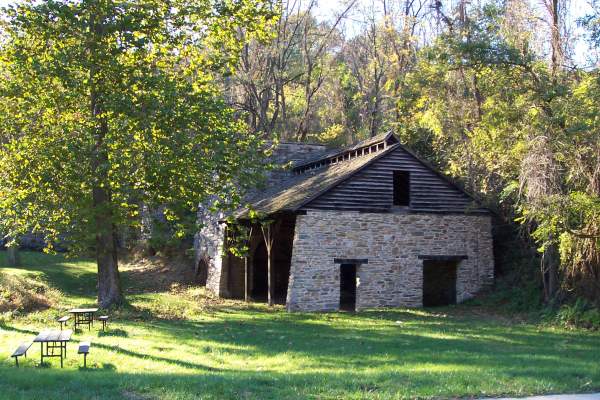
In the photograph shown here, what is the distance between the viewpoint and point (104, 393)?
699cm

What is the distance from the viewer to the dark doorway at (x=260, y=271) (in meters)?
25.8

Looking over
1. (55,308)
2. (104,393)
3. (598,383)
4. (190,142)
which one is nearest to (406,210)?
(190,142)

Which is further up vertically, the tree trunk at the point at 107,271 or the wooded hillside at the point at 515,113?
the wooded hillside at the point at 515,113

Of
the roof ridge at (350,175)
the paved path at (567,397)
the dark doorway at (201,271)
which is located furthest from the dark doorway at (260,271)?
the paved path at (567,397)

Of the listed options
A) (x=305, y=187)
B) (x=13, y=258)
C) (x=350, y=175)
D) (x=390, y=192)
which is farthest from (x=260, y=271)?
(x=13, y=258)

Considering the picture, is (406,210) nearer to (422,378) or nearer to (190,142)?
(190,142)

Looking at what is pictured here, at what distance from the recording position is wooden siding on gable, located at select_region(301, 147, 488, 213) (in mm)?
19562

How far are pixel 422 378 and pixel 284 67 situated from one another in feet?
94.0

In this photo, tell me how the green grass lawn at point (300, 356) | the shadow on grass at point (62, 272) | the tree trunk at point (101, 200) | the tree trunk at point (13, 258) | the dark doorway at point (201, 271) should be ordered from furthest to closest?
1. the dark doorway at point (201, 271)
2. the tree trunk at point (13, 258)
3. the shadow on grass at point (62, 272)
4. the tree trunk at point (101, 200)
5. the green grass lawn at point (300, 356)

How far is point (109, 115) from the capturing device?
1573 cm

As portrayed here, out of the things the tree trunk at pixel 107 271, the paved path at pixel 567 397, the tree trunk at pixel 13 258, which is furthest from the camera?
the tree trunk at pixel 13 258

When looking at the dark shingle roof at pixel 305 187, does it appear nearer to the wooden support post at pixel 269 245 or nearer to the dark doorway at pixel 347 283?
Answer: the wooden support post at pixel 269 245

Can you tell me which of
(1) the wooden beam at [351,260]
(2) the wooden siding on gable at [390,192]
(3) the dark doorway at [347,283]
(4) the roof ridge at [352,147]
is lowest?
(3) the dark doorway at [347,283]

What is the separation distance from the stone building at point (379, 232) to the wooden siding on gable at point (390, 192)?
0.03 metres
